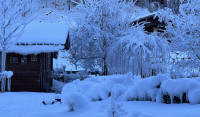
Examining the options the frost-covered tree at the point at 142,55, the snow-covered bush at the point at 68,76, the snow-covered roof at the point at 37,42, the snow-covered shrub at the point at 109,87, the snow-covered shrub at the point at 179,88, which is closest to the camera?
the snow-covered shrub at the point at 179,88

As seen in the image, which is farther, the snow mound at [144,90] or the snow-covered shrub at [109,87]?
the snow-covered shrub at [109,87]

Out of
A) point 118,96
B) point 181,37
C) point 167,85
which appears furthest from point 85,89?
point 181,37

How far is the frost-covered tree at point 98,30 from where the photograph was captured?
16.3 meters

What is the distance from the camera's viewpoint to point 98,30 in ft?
52.4

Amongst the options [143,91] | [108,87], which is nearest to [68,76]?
[108,87]

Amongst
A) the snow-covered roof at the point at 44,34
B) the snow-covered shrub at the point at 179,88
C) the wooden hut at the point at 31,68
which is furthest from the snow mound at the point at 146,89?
the wooden hut at the point at 31,68

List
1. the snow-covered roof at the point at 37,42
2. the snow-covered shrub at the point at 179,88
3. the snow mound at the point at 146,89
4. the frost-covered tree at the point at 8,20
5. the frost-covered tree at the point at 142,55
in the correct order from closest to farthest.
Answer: the snow-covered shrub at the point at 179,88 → the snow mound at the point at 146,89 → the frost-covered tree at the point at 142,55 → the frost-covered tree at the point at 8,20 → the snow-covered roof at the point at 37,42

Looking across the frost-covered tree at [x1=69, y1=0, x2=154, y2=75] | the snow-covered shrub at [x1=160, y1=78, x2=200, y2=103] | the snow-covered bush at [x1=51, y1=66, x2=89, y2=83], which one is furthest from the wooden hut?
the snow-covered shrub at [x1=160, y1=78, x2=200, y2=103]

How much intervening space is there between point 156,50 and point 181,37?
4.76ft

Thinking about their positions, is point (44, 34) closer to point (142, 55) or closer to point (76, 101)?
point (142, 55)

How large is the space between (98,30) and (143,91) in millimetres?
9655

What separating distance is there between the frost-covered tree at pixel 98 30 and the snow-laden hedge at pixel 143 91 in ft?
27.5

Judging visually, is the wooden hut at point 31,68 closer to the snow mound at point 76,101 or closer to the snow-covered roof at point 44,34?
the snow-covered roof at point 44,34

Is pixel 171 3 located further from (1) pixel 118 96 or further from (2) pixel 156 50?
(1) pixel 118 96
